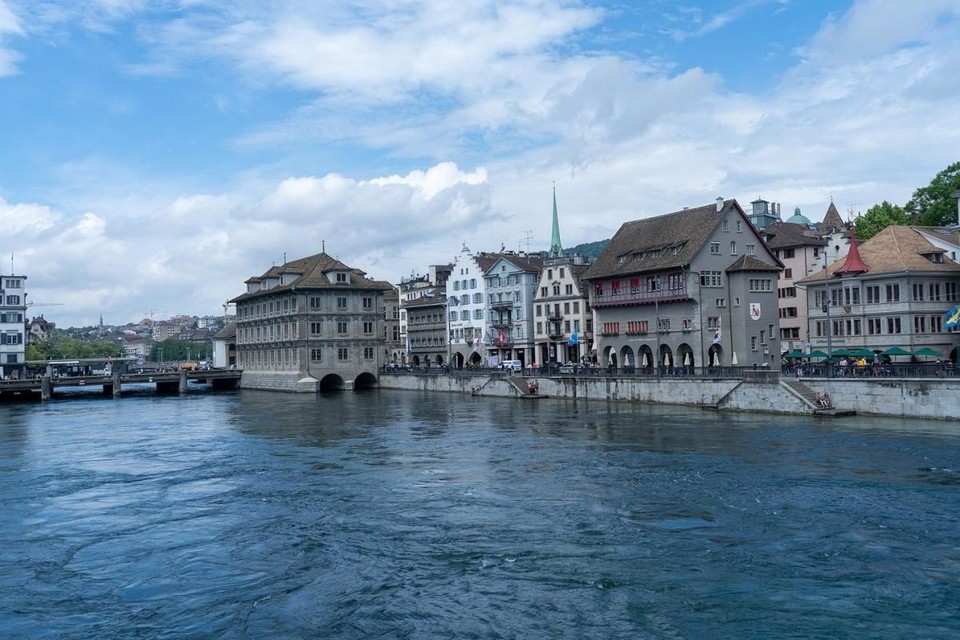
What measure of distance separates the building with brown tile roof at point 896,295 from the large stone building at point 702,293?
517cm

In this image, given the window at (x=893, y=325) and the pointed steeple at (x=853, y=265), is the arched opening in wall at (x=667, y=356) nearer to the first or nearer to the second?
the pointed steeple at (x=853, y=265)

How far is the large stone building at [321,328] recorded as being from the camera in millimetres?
96812

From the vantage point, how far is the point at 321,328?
3839 inches

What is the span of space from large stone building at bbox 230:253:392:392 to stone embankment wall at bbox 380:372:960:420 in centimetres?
2408

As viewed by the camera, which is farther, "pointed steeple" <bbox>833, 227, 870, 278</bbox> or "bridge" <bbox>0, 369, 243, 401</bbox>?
"bridge" <bbox>0, 369, 243, 401</bbox>

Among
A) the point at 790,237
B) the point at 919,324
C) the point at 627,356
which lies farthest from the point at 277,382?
the point at 919,324

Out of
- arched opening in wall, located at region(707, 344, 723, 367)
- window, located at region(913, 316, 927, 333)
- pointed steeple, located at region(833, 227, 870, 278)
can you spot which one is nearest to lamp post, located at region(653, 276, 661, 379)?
arched opening in wall, located at region(707, 344, 723, 367)

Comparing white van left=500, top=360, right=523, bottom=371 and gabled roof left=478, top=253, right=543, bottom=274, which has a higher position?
gabled roof left=478, top=253, right=543, bottom=274

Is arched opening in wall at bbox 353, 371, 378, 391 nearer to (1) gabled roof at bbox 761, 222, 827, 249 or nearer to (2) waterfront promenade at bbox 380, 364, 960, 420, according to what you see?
(2) waterfront promenade at bbox 380, 364, 960, 420

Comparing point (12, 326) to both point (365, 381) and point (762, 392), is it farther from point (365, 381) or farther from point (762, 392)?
point (762, 392)

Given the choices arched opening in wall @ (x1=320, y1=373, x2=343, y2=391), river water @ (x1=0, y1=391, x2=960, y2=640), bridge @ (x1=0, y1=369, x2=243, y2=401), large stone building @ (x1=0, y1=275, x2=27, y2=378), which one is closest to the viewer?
river water @ (x1=0, y1=391, x2=960, y2=640)

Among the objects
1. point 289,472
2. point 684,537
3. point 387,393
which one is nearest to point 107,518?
point 289,472

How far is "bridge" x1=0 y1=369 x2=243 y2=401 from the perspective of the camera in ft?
304

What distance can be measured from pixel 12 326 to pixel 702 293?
85.8 m
